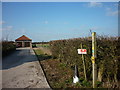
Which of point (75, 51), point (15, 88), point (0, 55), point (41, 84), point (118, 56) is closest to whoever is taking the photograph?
point (118, 56)

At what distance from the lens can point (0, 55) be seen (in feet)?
48.5

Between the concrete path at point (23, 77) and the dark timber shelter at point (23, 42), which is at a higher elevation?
the dark timber shelter at point (23, 42)

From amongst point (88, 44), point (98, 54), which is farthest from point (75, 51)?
point (98, 54)

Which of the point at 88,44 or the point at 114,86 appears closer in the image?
the point at 114,86

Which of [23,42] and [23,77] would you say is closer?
[23,77]

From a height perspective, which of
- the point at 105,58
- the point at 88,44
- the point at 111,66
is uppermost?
the point at 88,44

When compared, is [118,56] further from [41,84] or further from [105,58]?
[41,84]

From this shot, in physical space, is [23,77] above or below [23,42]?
below

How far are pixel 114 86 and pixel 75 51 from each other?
93.8 inches

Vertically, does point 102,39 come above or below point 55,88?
above

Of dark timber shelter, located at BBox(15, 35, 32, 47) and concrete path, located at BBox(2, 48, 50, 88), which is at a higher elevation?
dark timber shelter, located at BBox(15, 35, 32, 47)

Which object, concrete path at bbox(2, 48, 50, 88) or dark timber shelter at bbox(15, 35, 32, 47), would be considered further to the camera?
dark timber shelter at bbox(15, 35, 32, 47)

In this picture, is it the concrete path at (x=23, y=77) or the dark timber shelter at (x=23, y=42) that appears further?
the dark timber shelter at (x=23, y=42)

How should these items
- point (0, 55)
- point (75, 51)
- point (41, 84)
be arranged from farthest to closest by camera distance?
1. point (0, 55)
2. point (75, 51)
3. point (41, 84)
